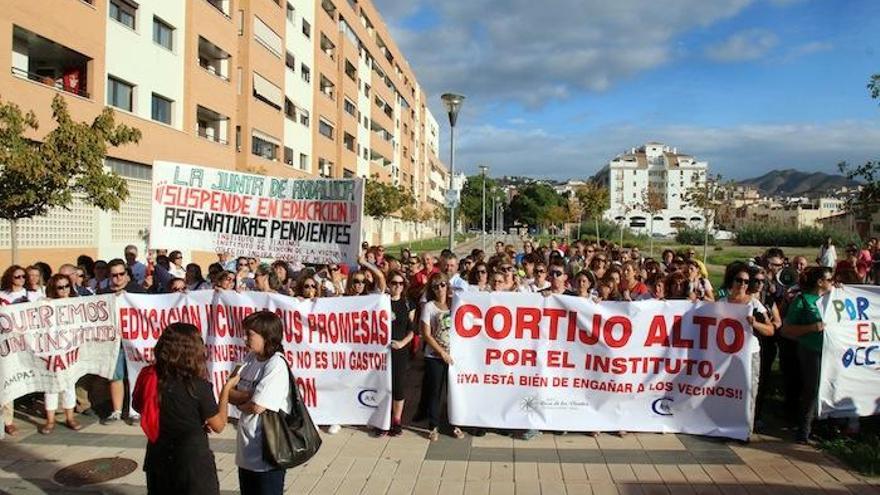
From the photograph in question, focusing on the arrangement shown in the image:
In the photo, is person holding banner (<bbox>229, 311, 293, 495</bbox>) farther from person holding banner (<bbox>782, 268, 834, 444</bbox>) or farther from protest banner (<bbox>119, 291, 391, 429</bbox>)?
person holding banner (<bbox>782, 268, 834, 444</bbox>)

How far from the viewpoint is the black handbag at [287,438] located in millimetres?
4004

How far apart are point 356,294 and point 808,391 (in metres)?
4.81

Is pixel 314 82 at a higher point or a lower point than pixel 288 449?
higher

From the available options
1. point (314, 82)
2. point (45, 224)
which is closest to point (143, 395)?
point (45, 224)

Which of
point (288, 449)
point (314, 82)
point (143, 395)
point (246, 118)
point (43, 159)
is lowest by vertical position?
point (288, 449)

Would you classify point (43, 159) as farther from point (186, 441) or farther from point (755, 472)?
point (755, 472)

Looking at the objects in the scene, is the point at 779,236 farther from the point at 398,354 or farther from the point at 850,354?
the point at 398,354

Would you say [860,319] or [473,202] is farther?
[473,202]

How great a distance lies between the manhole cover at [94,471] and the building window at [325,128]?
44010 mm

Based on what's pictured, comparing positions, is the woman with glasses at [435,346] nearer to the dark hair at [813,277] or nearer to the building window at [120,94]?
the dark hair at [813,277]

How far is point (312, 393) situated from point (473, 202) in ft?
405

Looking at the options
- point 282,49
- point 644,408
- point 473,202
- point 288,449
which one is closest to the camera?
point 288,449

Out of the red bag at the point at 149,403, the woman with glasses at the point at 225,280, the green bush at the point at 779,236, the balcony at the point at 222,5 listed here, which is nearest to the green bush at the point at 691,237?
the green bush at the point at 779,236

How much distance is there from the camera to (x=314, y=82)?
4738cm
